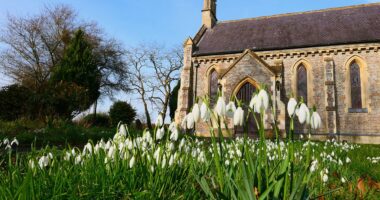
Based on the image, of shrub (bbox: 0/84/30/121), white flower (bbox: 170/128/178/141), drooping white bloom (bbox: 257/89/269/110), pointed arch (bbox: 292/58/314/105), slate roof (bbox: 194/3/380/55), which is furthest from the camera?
pointed arch (bbox: 292/58/314/105)

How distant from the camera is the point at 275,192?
1863 millimetres

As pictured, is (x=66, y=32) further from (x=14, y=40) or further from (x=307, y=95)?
(x=307, y=95)

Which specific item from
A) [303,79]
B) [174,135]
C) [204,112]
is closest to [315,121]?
[204,112]

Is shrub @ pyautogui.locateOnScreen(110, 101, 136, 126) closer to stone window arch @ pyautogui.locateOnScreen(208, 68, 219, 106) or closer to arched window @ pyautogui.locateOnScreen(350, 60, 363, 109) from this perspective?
stone window arch @ pyautogui.locateOnScreen(208, 68, 219, 106)

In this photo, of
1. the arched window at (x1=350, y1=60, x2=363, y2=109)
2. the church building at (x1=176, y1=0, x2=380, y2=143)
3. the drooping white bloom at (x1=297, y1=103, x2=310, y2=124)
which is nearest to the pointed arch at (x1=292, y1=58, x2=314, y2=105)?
the church building at (x1=176, y1=0, x2=380, y2=143)

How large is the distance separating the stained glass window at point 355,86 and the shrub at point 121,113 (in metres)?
20.3

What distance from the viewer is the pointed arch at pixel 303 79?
2222 centimetres

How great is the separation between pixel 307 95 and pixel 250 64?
17.4ft

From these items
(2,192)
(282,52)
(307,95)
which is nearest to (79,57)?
(282,52)

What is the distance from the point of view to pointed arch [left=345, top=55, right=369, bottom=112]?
2073 cm

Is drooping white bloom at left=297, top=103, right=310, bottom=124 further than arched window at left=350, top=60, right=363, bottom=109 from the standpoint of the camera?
No

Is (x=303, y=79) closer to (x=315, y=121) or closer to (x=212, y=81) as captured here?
(x=212, y=81)

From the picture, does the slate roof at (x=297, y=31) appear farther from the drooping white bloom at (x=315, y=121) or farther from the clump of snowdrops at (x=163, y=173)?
the drooping white bloom at (x=315, y=121)

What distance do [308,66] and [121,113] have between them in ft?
59.7
